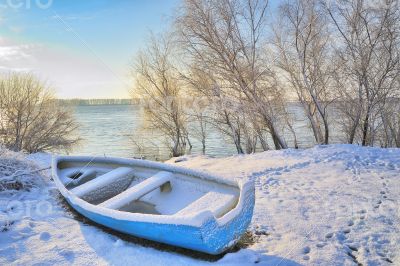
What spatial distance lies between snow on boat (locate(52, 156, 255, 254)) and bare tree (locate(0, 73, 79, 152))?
624 inches

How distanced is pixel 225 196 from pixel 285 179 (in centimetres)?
320

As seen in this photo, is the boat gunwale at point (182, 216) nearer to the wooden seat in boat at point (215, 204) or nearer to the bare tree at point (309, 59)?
the wooden seat in boat at point (215, 204)

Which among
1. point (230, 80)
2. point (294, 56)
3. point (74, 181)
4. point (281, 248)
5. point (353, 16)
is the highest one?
point (353, 16)

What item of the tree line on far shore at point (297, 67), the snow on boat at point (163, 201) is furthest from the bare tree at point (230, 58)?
the snow on boat at point (163, 201)

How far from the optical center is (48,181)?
6699mm

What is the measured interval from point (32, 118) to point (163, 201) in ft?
63.1

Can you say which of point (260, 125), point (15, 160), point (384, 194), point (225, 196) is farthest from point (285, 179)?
point (260, 125)

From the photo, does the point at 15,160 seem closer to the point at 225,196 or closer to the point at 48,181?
the point at 48,181

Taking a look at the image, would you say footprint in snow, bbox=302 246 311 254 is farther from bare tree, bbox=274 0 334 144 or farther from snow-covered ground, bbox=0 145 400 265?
bare tree, bbox=274 0 334 144

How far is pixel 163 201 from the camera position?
4980mm

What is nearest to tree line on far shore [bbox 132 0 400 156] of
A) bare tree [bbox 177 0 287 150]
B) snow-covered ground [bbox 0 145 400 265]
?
bare tree [bbox 177 0 287 150]

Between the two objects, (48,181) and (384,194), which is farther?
(48,181)

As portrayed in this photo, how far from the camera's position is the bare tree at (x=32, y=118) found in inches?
790

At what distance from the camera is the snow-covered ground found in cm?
359
